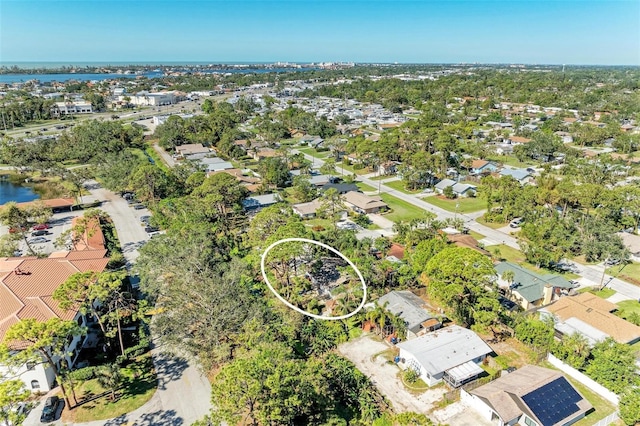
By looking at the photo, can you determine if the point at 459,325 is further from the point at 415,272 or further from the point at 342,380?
the point at 342,380

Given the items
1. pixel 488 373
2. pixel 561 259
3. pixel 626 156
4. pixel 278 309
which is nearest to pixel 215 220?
pixel 278 309

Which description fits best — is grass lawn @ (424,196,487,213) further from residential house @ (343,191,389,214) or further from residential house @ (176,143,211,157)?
residential house @ (176,143,211,157)

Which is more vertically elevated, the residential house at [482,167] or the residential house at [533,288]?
the residential house at [482,167]

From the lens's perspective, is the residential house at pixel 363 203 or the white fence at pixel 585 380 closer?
the white fence at pixel 585 380

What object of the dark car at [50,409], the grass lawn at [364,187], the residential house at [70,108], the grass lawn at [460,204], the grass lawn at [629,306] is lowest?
the dark car at [50,409]

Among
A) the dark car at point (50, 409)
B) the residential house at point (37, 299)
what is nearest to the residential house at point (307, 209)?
the residential house at point (37, 299)

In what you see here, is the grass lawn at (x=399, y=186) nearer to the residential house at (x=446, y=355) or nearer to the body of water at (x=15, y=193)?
the residential house at (x=446, y=355)

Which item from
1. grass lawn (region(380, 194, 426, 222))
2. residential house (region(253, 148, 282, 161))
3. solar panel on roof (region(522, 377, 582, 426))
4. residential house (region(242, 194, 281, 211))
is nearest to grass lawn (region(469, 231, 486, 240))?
grass lawn (region(380, 194, 426, 222))

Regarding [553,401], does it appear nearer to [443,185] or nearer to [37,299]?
[37,299]
